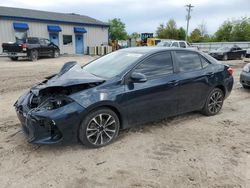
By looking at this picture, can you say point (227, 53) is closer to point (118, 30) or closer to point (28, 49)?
point (28, 49)

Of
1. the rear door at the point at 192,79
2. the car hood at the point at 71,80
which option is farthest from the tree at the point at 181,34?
the car hood at the point at 71,80

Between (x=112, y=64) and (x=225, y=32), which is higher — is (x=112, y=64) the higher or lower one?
the lower one

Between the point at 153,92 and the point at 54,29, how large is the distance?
23.1 metres

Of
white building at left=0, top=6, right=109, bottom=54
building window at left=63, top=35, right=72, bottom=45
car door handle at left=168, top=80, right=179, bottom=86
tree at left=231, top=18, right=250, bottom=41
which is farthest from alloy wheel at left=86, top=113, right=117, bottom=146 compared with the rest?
tree at left=231, top=18, right=250, bottom=41

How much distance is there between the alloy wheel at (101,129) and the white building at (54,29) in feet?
65.3

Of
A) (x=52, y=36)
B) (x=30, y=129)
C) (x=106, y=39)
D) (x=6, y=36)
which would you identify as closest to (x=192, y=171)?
(x=30, y=129)

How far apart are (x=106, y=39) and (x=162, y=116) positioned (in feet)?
88.6

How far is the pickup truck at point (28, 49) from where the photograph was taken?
17.0 metres

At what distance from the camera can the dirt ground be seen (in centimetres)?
307

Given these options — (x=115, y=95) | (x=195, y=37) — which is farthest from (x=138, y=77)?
(x=195, y=37)

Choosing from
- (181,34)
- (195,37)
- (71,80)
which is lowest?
(71,80)

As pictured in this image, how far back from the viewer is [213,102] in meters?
5.44

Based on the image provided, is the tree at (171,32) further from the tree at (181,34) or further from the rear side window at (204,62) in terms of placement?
the rear side window at (204,62)

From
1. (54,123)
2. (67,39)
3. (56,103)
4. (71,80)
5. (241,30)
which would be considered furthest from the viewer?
(241,30)
